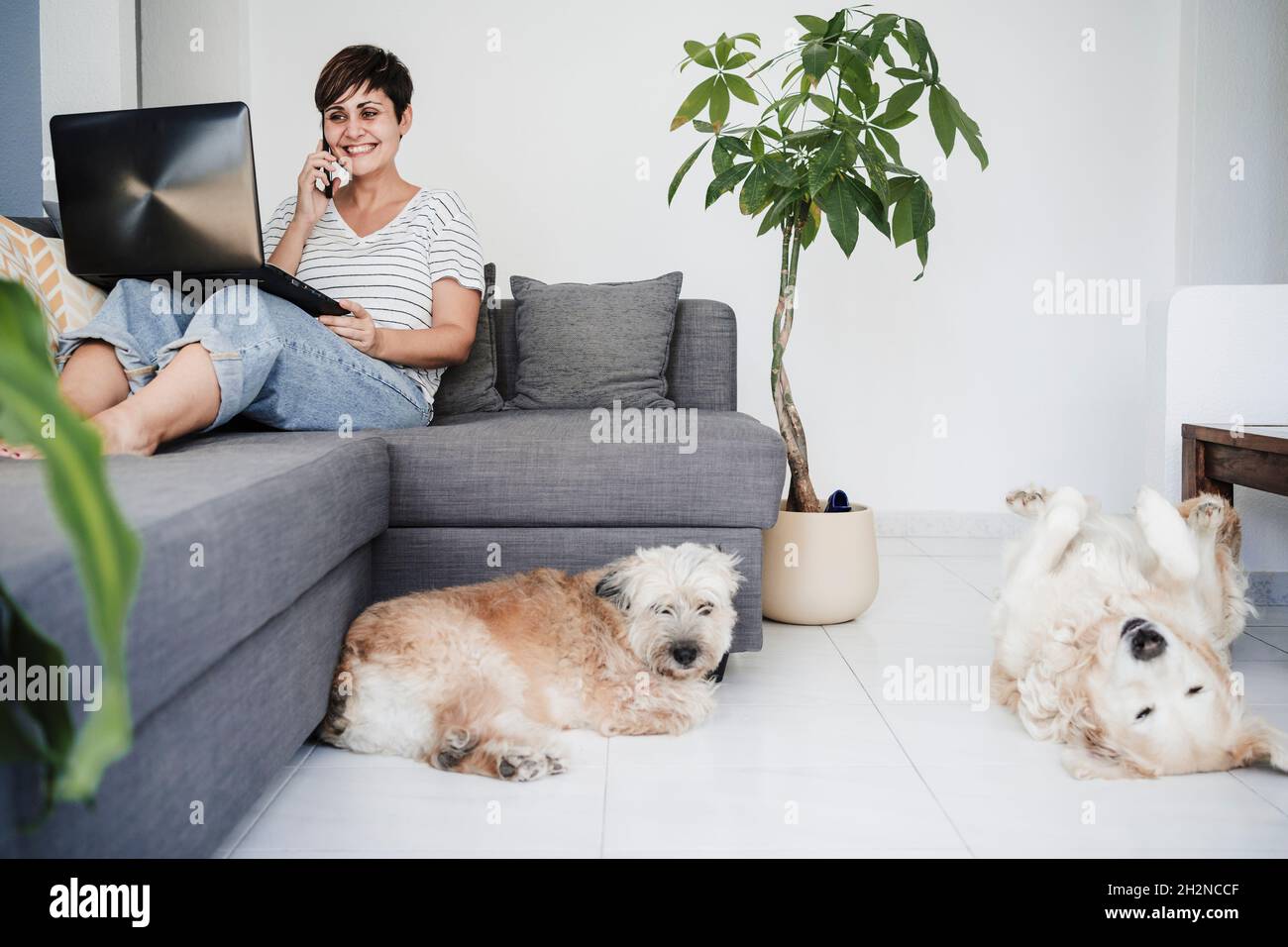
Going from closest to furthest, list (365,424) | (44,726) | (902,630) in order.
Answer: (44,726) < (365,424) < (902,630)

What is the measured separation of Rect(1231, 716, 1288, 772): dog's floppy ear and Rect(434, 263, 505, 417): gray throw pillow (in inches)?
74.8

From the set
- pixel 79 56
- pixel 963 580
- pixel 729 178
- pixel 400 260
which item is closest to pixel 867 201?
pixel 729 178

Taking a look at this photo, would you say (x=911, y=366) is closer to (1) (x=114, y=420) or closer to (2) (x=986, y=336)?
(2) (x=986, y=336)

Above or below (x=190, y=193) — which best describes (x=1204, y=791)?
below

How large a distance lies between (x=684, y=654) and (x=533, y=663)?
0.89 feet

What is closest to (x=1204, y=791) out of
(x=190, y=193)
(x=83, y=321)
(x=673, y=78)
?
(x=190, y=193)

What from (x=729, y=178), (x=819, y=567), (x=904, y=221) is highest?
(x=729, y=178)

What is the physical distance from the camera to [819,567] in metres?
2.36

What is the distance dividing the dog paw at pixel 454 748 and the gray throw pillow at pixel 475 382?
1.26 m

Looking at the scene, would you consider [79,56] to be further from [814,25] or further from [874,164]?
[874,164]

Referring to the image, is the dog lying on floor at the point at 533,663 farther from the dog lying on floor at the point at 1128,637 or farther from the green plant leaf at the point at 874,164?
Answer: the green plant leaf at the point at 874,164
